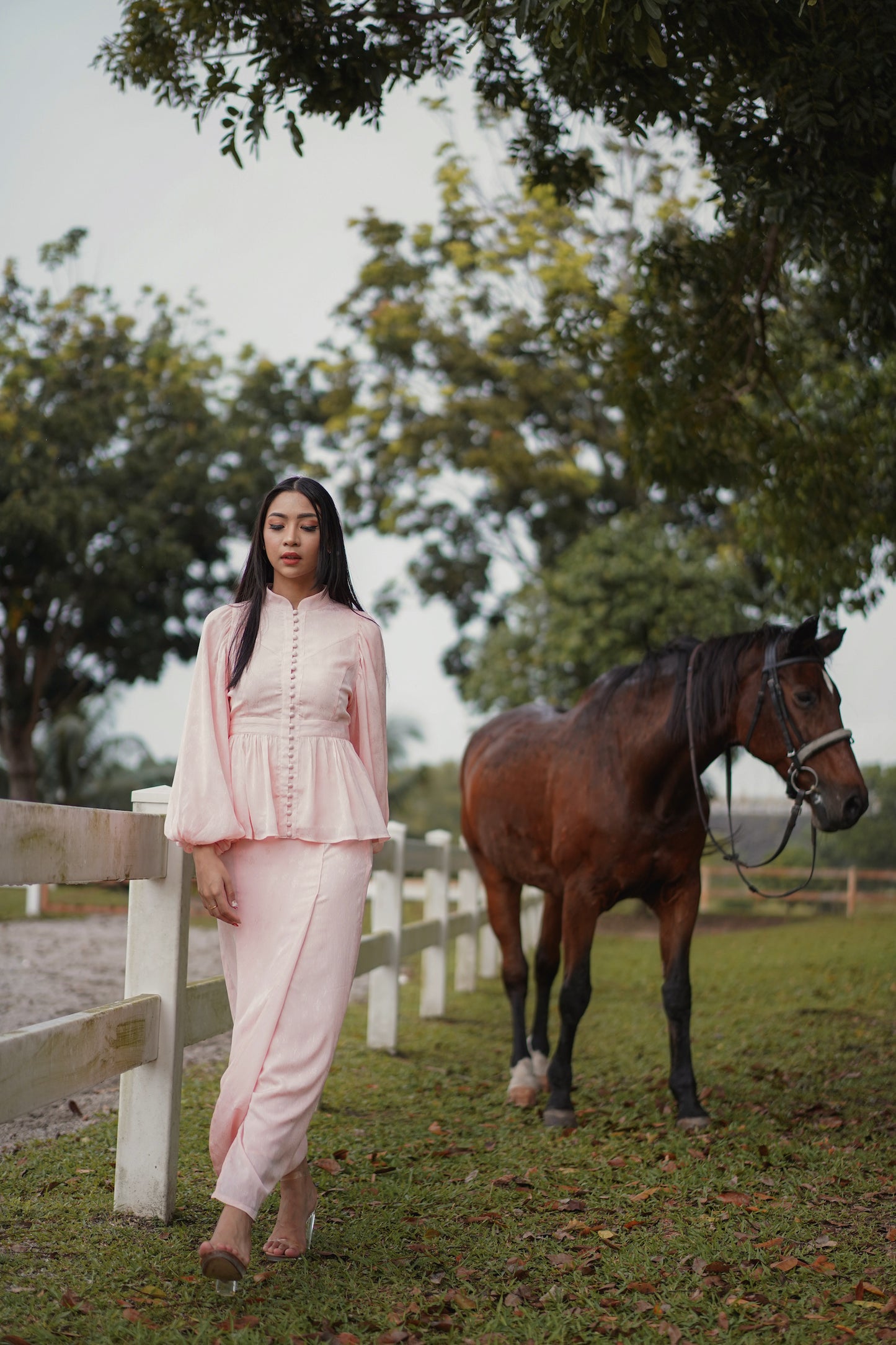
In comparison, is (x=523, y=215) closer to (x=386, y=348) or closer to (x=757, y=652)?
(x=386, y=348)

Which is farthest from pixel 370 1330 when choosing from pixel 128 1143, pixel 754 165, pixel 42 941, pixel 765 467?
pixel 42 941

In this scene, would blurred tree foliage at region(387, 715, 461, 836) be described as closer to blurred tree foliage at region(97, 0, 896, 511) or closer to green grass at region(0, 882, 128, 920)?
green grass at region(0, 882, 128, 920)

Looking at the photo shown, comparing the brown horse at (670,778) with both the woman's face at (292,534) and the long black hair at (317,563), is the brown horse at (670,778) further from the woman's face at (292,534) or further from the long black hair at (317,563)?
the woman's face at (292,534)

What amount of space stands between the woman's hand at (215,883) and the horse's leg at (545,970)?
324cm

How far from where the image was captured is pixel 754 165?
15.5 ft

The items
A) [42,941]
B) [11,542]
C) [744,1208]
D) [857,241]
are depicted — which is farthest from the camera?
[11,542]

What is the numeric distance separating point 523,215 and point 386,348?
9.44 ft

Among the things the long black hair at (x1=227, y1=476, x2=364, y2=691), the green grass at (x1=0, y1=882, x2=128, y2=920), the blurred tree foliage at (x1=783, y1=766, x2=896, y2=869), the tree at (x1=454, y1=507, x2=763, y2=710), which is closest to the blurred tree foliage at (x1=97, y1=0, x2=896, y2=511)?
the long black hair at (x1=227, y1=476, x2=364, y2=691)

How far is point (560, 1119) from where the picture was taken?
473 cm

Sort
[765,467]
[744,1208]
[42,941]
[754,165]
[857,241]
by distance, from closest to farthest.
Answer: [744,1208] → [754,165] → [857,241] → [765,467] → [42,941]

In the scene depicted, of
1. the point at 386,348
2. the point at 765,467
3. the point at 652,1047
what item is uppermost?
the point at 386,348

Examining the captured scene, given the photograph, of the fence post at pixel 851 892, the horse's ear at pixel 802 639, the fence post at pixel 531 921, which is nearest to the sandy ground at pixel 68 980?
the fence post at pixel 531 921

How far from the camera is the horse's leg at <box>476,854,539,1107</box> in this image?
5.94m

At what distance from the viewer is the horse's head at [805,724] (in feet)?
14.2
